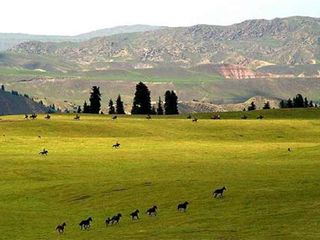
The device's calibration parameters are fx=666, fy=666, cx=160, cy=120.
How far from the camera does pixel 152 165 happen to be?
78250 mm

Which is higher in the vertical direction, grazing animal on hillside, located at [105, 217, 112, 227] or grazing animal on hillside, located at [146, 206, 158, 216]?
grazing animal on hillside, located at [146, 206, 158, 216]

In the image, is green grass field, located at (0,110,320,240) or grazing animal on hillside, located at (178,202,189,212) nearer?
green grass field, located at (0,110,320,240)

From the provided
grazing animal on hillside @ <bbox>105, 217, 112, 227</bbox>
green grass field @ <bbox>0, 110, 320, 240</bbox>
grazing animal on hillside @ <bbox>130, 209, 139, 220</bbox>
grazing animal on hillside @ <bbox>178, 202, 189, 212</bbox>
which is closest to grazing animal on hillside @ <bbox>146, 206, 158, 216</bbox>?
green grass field @ <bbox>0, 110, 320, 240</bbox>

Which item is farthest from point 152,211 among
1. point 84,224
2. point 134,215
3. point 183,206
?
point 84,224

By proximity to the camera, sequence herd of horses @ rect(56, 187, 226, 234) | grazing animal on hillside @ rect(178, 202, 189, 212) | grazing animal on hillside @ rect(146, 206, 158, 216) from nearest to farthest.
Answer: herd of horses @ rect(56, 187, 226, 234) → grazing animal on hillside @ rect(146, 206, 158, 216) → grazing animal on hillside @ rect(178, 202, 189, 212)

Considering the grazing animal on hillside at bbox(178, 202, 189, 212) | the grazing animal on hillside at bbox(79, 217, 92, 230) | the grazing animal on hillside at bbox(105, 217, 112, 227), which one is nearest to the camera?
the grazing animal on hillside at bbox(79, 217, 92, 230)

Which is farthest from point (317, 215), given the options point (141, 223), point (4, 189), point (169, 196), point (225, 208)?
point (4, 189)

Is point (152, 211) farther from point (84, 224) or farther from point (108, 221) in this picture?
point (84, 224)

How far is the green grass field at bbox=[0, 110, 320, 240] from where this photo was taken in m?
44.9

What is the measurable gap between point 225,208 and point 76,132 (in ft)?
255

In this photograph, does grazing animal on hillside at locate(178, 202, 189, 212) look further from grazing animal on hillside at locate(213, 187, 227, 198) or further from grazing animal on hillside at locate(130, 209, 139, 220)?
grazing animal on hillside at locate(213, 187, 227, 198)

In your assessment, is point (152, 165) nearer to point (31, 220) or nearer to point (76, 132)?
point (31, 220)

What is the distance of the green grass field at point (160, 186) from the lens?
147ft

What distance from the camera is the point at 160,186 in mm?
61531
